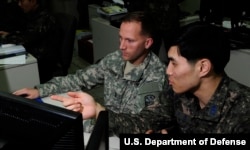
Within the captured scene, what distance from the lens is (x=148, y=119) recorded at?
4.36 ft

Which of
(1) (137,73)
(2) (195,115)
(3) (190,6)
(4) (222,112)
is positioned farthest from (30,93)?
(3) (190,6)

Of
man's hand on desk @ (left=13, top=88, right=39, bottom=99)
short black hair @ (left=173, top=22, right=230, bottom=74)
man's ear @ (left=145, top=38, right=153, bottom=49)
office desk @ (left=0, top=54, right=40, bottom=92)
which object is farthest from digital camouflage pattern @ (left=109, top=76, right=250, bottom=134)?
office desk @ (left=0, top=54, right=40, bottom=92)

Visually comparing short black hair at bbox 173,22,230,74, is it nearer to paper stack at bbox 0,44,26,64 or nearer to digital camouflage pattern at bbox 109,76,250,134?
digital camouflage pattern at bbox 109,76,250,134

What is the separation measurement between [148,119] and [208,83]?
0.32m

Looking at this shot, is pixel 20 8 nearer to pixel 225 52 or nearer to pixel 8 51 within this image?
pixel 8 51

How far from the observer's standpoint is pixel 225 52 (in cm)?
112

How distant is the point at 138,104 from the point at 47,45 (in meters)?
1.33

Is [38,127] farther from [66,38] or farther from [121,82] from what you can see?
[66,38]

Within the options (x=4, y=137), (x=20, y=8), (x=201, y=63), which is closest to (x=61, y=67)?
(x=20, y=8)

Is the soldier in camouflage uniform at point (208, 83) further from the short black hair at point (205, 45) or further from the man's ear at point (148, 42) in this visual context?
the man's ear at point (148, 42)

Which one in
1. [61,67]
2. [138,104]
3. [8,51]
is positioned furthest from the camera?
[61,67]

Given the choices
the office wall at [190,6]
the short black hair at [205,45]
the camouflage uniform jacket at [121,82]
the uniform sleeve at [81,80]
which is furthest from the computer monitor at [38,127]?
the office wall at [190,6]

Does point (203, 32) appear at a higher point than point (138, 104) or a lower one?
higher

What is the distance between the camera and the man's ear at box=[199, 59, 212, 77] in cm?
112
